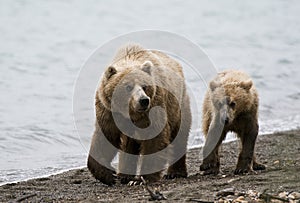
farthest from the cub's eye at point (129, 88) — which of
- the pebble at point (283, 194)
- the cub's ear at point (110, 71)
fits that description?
the pebble at point (283, 194)

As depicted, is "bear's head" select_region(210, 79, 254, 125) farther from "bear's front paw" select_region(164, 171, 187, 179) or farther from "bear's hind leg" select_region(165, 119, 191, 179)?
"bear's front paw" select_region(164, 171, 187, 179)

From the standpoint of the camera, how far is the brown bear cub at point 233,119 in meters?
8.37

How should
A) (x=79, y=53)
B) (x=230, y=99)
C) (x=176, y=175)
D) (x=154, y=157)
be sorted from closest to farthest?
1. (x=154, y=157)
2. (x=230, y=99)
3. (x=176, y=175)
4. (x=79, y=53)

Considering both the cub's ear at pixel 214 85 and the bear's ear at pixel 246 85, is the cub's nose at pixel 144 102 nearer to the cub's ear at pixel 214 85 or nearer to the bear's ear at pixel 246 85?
the cub's ear at pixel 214 85

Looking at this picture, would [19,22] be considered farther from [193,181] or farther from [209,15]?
[193,181]

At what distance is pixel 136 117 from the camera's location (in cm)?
775

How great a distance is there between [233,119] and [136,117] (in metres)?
1.26

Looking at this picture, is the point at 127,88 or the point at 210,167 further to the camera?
the point at 210,167

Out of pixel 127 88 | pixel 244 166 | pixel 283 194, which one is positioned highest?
pixel 127 88

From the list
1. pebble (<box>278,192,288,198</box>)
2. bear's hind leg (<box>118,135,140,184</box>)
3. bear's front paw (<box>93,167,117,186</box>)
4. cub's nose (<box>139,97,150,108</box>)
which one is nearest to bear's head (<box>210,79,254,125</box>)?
bear's hind leg (<box>118,135,140,184</box>)

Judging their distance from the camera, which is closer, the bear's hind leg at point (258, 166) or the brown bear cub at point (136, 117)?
the brown bear cub at point (136, 117)

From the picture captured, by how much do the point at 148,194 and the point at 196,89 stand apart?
779 centimetres

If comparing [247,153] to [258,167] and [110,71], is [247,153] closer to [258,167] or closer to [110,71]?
[258,167]

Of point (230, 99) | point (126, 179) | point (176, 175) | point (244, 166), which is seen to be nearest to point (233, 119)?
point (230, 99)
